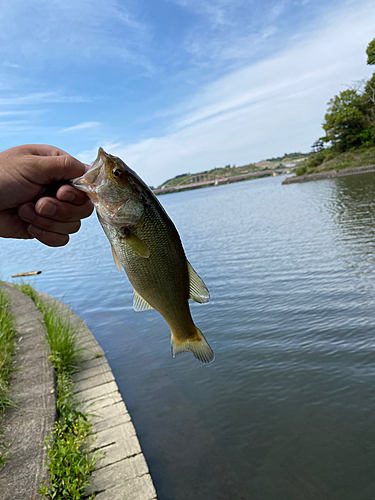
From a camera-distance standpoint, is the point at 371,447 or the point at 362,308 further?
the point at 362,308

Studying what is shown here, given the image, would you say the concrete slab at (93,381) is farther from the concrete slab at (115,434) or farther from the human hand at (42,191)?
the human hand at (42,191)

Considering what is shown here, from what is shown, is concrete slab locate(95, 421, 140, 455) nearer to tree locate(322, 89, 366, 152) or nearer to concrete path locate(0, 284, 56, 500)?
concrete path locate(0, 284, 56, 500)

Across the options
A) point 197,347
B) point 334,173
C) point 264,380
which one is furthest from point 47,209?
point 334,173

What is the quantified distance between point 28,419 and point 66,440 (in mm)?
621

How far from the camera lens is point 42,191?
2.27 meters

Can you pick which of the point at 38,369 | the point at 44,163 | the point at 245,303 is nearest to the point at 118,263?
the point at 44,163

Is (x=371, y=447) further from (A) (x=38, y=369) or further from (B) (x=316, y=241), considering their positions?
(B) (x=316, y=241)

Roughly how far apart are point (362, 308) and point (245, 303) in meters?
3.13

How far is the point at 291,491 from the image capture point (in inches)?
182

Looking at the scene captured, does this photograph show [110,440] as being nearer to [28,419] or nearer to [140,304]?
[28,419]

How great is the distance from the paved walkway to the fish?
2731 millimetres

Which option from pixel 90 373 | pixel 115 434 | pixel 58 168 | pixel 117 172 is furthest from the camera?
pixel 90 373

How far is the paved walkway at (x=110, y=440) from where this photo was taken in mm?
3889

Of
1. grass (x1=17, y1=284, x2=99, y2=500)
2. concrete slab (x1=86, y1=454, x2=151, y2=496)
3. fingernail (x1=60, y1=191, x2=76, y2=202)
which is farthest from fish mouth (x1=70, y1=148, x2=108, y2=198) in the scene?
concrete slab (x1=86, y1=454, x2=151, y2=496)
